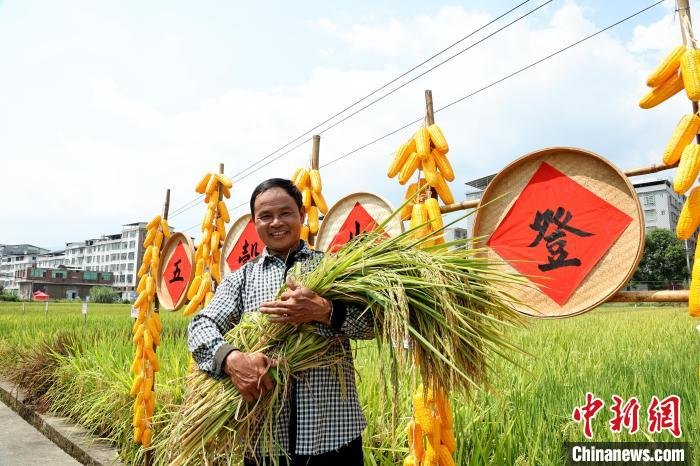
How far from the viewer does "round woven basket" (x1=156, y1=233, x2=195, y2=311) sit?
4.31 meters

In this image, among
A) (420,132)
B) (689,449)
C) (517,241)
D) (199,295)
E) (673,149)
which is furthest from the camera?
(199,295)

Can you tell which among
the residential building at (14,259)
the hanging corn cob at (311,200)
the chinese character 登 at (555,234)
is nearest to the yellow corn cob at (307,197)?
the hanging corn cob at (311,200)

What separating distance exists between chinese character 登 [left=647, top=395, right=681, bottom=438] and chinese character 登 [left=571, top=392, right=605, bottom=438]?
0.69ft

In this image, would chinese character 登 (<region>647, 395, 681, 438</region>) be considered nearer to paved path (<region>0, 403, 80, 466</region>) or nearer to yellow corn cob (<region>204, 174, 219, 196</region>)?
yellow corn cob (<region>204, 174, 219, 196</region>)

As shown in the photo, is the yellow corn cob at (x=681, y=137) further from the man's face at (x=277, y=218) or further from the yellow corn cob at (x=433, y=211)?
the man's face at (x=277, y=218)

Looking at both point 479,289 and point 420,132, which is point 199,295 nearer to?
point 420,132

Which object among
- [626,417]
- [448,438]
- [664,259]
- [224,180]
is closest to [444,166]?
[448,438]

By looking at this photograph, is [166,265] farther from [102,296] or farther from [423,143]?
[102,296]

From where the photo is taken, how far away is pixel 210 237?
3.58m

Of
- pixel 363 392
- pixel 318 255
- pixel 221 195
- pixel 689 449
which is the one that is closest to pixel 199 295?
pixel 221 195

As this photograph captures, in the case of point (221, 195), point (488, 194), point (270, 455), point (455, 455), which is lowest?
point (455, 455)

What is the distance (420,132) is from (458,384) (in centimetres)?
130

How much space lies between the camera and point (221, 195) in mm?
3648

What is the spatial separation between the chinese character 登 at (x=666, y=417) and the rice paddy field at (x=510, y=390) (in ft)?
0.13
